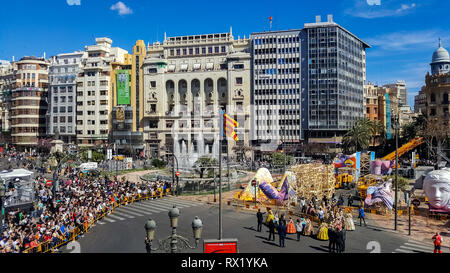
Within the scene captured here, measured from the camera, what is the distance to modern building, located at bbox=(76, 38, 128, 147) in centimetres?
9844

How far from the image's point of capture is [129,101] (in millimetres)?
97938

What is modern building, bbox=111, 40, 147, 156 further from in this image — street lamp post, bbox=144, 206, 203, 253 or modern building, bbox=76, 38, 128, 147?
street lamp post, bbox=144, 206, 203, 253

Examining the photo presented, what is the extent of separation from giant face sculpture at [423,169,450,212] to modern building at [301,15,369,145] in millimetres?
58394

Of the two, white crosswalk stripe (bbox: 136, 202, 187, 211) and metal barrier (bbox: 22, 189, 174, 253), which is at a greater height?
metal barrier (bbox: 22, 189, 174, 253)

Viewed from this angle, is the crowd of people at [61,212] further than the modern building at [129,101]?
No

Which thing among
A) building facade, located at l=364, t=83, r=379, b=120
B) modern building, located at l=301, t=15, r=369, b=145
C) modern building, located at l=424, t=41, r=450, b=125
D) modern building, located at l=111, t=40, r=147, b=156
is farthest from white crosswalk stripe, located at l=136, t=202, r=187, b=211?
building facade, located at l=364, t=83, r=379, b=120

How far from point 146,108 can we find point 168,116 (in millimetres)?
6875

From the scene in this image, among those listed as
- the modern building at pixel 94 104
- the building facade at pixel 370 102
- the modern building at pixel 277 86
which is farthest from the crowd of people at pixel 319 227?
the building facade at pixel 370 102

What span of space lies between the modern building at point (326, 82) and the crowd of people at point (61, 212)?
186 ft

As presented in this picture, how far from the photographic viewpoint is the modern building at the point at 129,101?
9644 centimetres

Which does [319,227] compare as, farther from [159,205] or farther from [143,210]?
[159,205]

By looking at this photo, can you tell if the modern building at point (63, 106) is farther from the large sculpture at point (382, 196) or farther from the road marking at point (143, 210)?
the large sculpture at point (382, 196)
